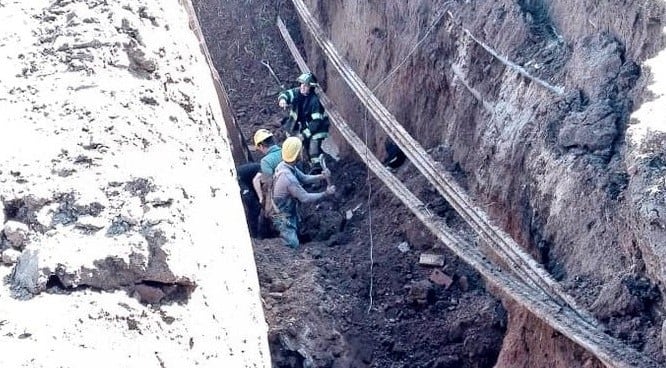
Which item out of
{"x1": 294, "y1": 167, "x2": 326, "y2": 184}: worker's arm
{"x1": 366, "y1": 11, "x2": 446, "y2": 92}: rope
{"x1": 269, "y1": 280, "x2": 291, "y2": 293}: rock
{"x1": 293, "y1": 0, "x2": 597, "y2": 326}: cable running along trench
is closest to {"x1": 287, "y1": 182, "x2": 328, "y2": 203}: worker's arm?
{"x1": 294, "y1": 167, "x2": 326, "y2": 184}: worker's arm

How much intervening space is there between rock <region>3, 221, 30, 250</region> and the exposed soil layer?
8.95ft

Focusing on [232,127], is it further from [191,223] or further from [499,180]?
[191,223]

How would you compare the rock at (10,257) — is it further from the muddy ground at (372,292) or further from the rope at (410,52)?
the rope at (410,52)

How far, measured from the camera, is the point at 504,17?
6645mm

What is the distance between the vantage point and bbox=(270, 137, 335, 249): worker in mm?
7824

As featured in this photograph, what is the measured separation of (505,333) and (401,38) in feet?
12.1

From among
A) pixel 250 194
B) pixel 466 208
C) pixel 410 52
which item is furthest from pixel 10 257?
pixel 410 52

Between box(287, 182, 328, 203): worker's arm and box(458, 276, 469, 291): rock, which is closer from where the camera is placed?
box(458, 276, 469, 291): rock

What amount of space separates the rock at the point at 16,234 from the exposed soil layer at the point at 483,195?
2.73 meters

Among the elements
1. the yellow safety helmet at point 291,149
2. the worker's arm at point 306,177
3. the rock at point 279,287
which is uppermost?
the yellow safety helmet at point 291,149

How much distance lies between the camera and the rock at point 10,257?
3.47m

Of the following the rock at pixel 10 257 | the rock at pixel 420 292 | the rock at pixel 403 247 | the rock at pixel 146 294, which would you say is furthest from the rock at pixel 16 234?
the rock at pixel 403 247

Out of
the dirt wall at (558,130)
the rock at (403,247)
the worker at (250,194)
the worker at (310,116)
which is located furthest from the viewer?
the worker at (310,116)

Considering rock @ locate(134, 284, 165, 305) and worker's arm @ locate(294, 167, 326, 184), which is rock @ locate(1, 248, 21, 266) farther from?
worker's arm @ locate(294, 167, 326, 184)
